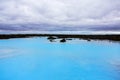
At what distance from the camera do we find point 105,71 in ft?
36.5

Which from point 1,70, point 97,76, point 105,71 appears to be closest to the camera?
point 97,76

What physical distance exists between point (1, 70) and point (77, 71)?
14.4ft

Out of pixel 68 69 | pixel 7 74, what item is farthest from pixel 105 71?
pixel 7 74

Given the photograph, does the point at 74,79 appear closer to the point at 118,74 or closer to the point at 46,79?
the point at 46,79

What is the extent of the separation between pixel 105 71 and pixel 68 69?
2200mm

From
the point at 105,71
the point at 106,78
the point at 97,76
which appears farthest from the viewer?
the point at 105,71

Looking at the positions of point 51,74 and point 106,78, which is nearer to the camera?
point 106,78

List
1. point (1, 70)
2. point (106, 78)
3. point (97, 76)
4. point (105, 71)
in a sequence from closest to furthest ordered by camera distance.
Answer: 1. point (106, 78)
2. point (97, 76)
3. point (105, 71)
4. point (1, 70)

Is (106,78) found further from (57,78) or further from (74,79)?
(57,78)

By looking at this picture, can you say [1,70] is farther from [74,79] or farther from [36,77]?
Result: [74,79]

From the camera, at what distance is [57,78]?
9.98 metres

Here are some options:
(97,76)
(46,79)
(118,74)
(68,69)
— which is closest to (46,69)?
(68,69)

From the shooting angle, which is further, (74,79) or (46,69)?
(46,69)

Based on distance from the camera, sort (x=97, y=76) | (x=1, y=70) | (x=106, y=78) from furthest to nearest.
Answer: (x=1, y=70) → (x=97, y=76) → (x=106, y=78)
